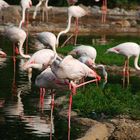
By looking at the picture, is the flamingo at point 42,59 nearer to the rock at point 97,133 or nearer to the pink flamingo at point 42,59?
the pink flamingo at point 42,59

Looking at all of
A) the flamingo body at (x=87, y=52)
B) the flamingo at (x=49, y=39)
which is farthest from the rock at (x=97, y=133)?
the flamingo at (x=49, y=39)

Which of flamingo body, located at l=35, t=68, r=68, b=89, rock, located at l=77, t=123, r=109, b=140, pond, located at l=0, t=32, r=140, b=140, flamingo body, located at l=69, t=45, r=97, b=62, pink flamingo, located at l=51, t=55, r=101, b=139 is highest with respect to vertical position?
pink flamingo, located at l=51, t=55, r=101, b=139

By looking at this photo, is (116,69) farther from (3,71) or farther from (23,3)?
(23,3)

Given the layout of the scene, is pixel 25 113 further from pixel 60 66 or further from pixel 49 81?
pixel 60 66

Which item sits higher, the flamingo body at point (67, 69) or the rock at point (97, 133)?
the flamingo body at point (67, 69)

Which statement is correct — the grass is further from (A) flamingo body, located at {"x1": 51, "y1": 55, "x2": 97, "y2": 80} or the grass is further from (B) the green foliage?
(A) flamingo body, located at {"x1": 51, "y1": 55, "x2": 97, "y2": 80}

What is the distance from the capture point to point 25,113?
11094mm

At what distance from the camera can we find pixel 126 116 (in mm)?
10875

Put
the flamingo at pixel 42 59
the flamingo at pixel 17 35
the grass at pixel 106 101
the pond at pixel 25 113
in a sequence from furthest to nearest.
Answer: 1. the flamingo at pixel 17 35
2. the flamingo at pixel 42 59
3. the grass at pixel 106 101
4. the pond at pixel 25 113

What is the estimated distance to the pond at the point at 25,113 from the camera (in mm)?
9625

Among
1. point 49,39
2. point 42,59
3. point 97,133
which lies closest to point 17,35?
point 49,39

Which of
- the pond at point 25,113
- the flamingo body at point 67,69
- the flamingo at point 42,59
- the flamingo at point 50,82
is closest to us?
the pond at point 25,113

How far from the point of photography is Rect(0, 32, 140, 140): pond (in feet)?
31.6

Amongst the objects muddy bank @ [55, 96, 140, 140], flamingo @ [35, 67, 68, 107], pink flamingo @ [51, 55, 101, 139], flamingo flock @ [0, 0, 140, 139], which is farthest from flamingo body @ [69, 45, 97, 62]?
muddy bank @ [55, 96, 140, 140]
